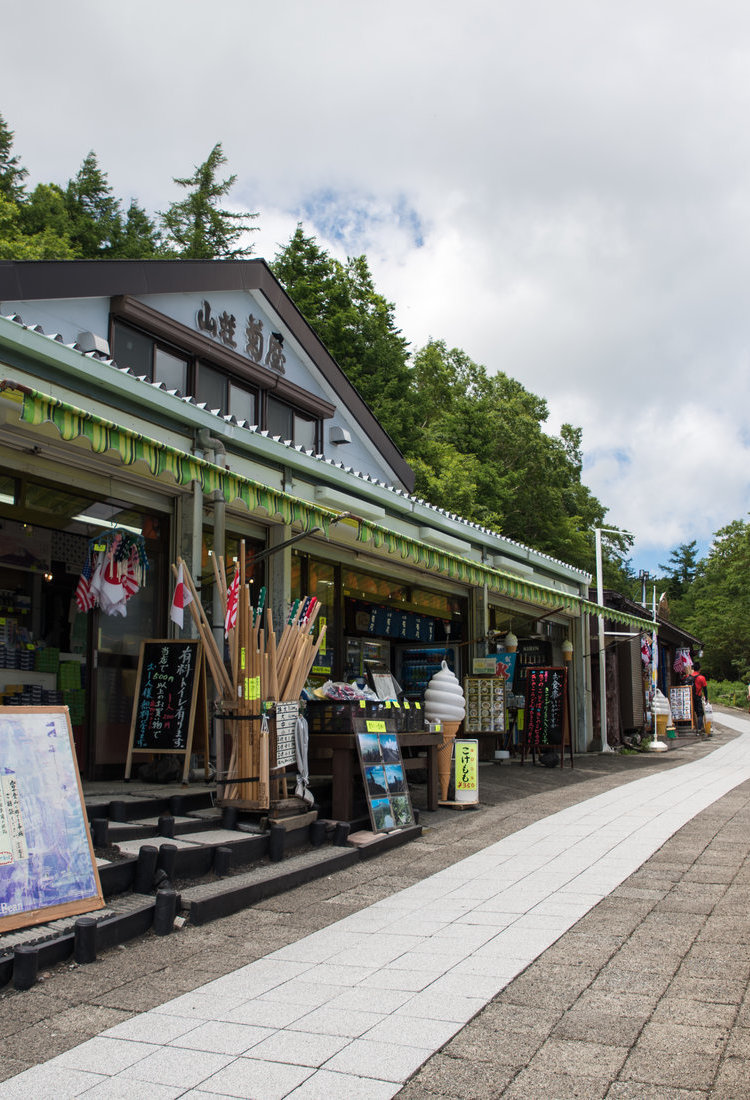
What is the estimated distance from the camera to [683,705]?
1140 inches

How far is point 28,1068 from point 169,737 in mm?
4704

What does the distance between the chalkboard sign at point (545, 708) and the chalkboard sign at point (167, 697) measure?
24.8 feet

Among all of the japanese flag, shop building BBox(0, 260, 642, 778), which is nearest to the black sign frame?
shop building BBox(0, 260, 642, 778)

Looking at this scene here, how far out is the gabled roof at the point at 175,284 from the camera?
399 inches

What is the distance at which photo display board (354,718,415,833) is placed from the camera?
25.6 feet

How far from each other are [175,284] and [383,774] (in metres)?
7.59

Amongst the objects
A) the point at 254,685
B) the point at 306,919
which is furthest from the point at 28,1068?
the point at 254,685

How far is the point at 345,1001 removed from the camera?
4.11 metres

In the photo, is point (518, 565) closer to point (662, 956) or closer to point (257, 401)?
point (257, 401)

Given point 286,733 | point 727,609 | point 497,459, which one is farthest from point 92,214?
point 727,609

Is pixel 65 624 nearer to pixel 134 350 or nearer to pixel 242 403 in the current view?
pixel 134 350

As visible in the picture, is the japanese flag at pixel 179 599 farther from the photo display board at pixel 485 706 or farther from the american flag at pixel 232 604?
the photo display board at pixel 485 706

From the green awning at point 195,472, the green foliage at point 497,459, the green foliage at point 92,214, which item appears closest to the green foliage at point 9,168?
the green foliage at point 92,214

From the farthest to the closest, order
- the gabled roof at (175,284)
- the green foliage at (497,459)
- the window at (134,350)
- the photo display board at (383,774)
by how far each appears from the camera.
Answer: the green foliage at (497,459), the window at (134,350), the gabled roof at (175,284), the photo display board at (383,774)
